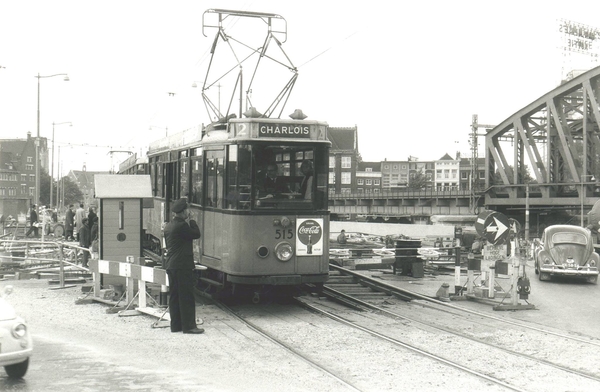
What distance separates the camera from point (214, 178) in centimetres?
1341

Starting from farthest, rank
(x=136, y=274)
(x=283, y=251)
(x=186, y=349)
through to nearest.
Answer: (x=283, y=251)
(x=136, y=274)
(x=186, y=349)

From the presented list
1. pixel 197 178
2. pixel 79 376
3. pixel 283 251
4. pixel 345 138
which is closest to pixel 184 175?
pixel 197 178

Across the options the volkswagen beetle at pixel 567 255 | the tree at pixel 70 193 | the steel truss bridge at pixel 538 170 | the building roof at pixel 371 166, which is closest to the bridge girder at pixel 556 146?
the steel truss bridge at pixel 538 170

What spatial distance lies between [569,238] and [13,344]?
57.4ft

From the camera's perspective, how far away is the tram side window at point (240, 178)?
12570 mm

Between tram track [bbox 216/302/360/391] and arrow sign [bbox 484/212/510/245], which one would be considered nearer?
tram track [bbox 216/302/360/391]

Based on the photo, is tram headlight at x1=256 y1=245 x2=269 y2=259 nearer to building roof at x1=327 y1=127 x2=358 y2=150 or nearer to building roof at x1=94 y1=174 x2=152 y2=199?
building roof at x1=94 y1=174 x2=152 y2=199

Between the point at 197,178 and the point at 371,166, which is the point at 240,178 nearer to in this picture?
the point at 197,178

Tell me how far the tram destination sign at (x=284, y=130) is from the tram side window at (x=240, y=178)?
40cm

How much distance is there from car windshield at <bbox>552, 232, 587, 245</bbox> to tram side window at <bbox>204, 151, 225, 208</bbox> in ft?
39.4

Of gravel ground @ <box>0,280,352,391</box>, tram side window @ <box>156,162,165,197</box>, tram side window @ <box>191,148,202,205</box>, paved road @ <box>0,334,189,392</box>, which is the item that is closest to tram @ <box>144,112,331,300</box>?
tram side window @ <box>191,148,202,205</box>

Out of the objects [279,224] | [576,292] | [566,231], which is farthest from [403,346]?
[566,231]

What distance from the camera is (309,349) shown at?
9.82 m

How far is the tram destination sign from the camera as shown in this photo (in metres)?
12.7
